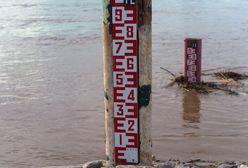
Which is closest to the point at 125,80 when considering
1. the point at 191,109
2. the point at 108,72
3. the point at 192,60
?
the point at 108,72

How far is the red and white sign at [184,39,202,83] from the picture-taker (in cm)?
947

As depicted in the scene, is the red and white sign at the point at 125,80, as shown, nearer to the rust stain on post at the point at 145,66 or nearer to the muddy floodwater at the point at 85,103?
the rust stain on post at the point at 145,66

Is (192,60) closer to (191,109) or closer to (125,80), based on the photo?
(191,109)

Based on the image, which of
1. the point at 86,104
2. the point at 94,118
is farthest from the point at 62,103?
the point at 94,118

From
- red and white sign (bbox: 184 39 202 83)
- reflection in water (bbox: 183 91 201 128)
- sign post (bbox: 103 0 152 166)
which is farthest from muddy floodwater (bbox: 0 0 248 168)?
sign post (bbox: 103 0 152 166)

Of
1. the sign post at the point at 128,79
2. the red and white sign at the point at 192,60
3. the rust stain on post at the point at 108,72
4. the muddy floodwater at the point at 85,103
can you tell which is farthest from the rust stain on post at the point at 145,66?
the red and white sign at the point at 192,60

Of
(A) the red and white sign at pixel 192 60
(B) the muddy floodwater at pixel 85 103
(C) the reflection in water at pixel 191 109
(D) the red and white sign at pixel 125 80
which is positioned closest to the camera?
(D) the red and white sign at pixel 125 80

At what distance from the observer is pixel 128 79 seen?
4.27 metres

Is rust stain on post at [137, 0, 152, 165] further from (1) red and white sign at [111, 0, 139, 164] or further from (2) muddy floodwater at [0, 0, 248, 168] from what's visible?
(2) muddy floodwater at [0, 0, 248, 168]

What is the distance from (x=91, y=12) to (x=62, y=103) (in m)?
18.1

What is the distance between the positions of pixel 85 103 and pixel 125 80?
4695 millimetres

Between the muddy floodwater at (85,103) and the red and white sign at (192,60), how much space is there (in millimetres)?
463

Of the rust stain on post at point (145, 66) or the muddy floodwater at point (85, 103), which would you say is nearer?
the rust stain on post at point (145, 66)

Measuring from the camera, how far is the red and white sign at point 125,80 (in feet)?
13.6
